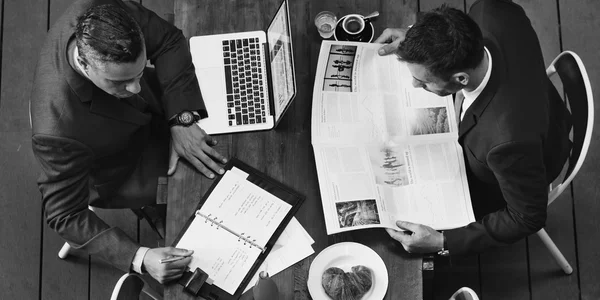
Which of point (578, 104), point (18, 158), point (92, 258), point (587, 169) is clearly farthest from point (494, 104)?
point (18, 158)

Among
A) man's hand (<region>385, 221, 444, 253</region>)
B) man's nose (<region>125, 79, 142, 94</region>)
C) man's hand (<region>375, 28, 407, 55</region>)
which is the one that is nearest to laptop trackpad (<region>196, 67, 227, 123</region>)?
man's nose (<region>125, 79, 142, 94</region>)

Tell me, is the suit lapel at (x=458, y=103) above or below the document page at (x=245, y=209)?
above

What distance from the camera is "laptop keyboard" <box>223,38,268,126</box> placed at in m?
1.75

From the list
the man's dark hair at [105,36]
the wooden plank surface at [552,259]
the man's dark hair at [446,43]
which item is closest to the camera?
the man's dark hair at [105,36]

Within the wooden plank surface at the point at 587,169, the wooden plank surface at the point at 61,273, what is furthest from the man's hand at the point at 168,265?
the wooden plank surface at the point at 587,169

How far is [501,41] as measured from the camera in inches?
65.0

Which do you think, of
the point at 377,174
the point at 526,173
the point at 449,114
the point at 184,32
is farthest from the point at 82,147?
the point at 526,173

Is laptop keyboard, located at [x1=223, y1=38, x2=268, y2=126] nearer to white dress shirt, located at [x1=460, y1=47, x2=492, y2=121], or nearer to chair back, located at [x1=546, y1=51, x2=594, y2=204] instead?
white dress shirt, located at [x1=460, y1=47, x2=492, y2=121]

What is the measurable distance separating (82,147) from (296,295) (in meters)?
0.72

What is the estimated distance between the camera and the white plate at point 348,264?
5.19ft

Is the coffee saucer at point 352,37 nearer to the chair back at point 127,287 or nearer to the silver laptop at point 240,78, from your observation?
the silver laptop at point 240,78

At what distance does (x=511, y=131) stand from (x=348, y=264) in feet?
1.89

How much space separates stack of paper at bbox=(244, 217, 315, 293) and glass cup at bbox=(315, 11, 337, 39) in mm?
598

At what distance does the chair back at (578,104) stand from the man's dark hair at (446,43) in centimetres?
37
